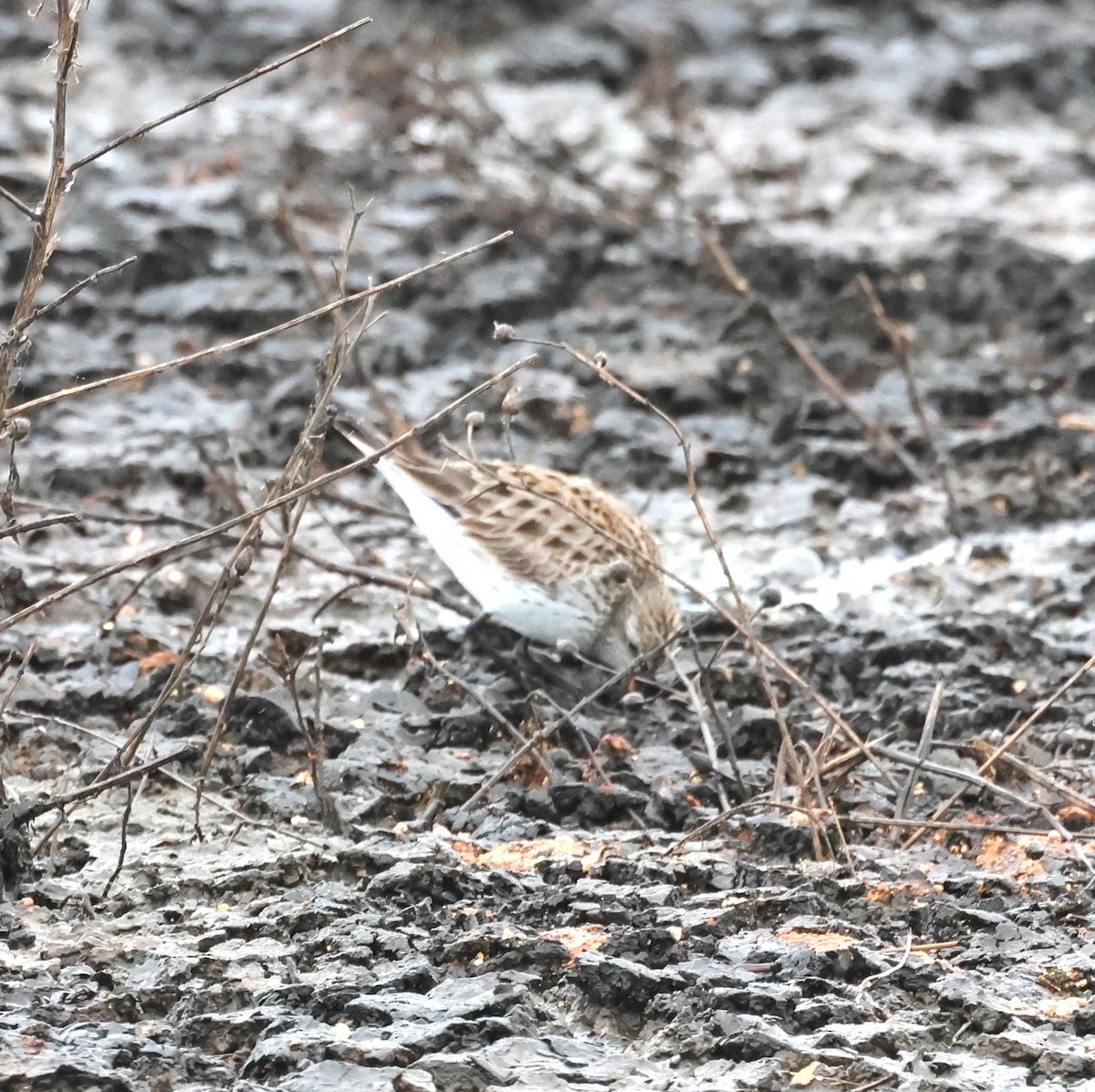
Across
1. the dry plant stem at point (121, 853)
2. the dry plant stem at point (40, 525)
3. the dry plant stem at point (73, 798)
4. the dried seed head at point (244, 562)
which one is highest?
the dry plant stem at point (40, 525)

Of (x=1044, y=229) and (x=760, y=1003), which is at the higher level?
(x=760, y=1003)

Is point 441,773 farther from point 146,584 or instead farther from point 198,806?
point 146,584

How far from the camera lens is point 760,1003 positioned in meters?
4.34

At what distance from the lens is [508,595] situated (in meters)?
6.41

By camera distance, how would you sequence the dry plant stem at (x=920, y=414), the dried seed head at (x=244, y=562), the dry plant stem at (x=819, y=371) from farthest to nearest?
1. the dry plant stem at (x=819, y=371)
2. the dry plant stem at (x=920, y=414)
3. the dried seed head at (x=244, y=562)

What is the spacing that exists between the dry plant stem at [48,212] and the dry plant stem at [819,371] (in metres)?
4.97

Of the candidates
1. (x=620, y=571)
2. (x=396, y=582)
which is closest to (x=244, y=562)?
(x=620, y=571)

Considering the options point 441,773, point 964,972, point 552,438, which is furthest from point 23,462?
point 964,972

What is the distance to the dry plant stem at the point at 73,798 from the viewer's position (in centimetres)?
452

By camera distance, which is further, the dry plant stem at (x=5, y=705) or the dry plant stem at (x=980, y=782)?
the dry plant stem at (x=980, y=782)

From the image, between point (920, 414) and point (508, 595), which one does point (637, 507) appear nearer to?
point (920, 414)

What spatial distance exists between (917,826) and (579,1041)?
131 cm

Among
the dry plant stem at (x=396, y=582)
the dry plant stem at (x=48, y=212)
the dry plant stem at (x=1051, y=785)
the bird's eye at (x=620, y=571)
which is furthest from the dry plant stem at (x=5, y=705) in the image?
the bird's eye at (x=620, y=571)

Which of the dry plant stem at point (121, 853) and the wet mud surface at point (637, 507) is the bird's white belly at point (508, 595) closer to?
the wet mud surface at point (637, 507)
